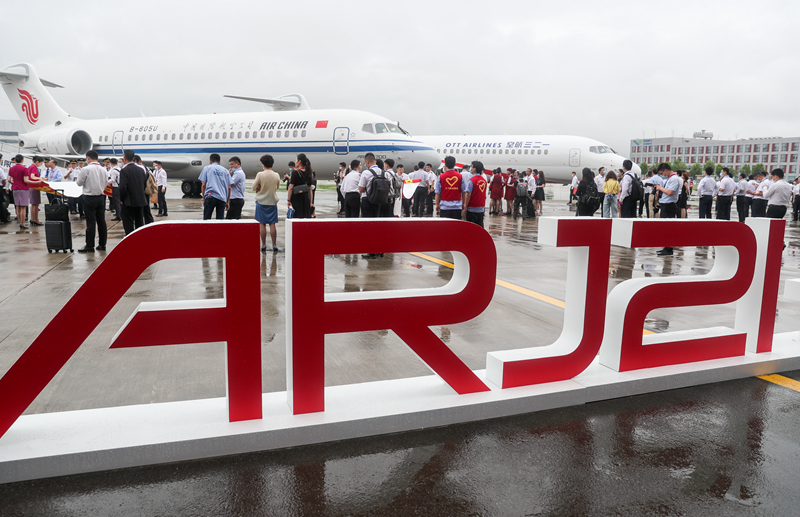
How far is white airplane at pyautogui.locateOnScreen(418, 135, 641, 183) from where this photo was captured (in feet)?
87.2

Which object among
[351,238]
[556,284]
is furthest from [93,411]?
[556,284]

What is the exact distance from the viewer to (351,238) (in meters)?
3.05

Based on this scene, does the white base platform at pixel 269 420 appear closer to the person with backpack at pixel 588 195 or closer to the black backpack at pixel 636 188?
the black backpack at pixel 636 188

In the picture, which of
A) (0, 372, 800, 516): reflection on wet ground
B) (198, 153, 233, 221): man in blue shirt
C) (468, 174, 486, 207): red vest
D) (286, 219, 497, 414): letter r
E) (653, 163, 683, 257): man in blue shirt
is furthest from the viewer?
(653, 163, 683, 257): man in blue shirt

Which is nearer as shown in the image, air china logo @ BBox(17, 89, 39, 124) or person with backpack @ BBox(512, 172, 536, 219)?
person with backpack @ BBox(512, 172, 536, 219)

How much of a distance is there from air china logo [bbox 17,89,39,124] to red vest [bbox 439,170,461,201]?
28931mm

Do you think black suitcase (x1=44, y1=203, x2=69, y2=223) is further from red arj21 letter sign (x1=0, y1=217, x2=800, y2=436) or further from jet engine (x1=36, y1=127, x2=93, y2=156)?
jet engine (x1=36, y1=127, x2=93, y2=156)

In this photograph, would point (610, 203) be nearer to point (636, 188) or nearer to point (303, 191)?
point (636, 188)

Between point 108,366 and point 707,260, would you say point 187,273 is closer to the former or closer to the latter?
point 108,366

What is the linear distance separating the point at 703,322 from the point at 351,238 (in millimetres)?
4248

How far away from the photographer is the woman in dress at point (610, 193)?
14.5 metres

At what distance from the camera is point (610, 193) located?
14586 mm

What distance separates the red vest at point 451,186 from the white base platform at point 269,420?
567cm

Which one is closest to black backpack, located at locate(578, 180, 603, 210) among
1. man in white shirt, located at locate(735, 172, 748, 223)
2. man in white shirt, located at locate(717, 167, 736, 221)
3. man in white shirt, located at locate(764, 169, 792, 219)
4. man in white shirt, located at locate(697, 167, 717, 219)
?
man in white shirt, located at locate(697, 167, 717, 219)
